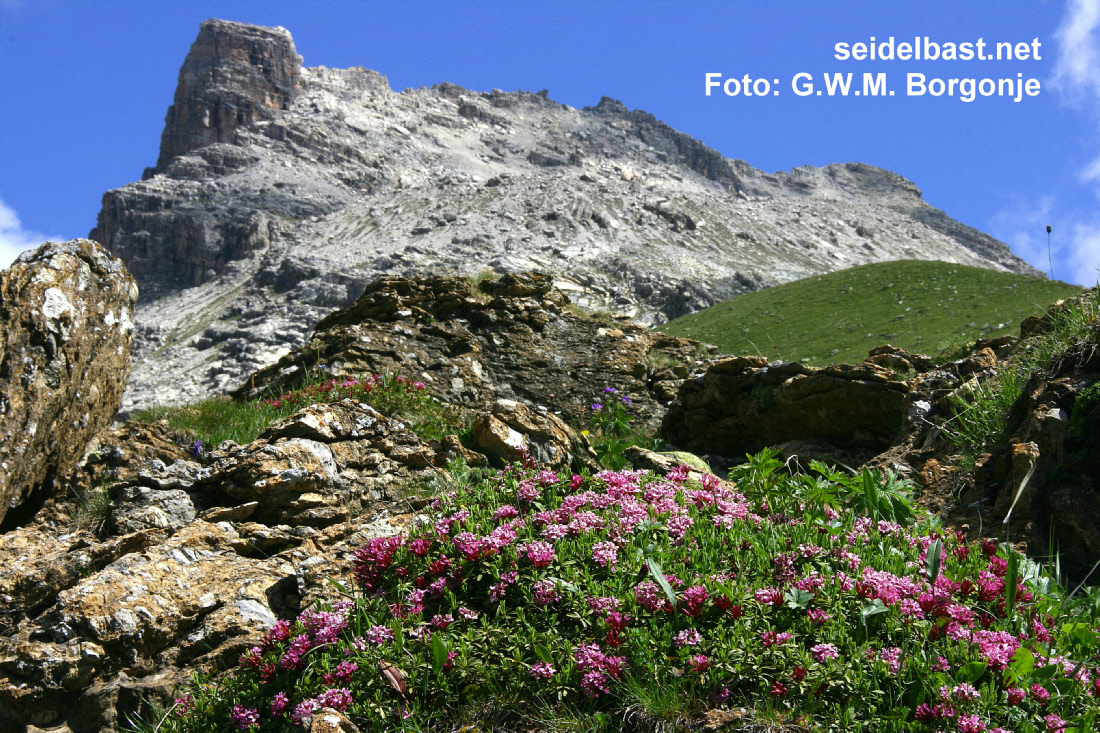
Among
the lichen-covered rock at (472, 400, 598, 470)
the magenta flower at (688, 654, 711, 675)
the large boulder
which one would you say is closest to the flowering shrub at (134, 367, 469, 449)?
the lichen-covered rock at (472, 400, 598, 470)

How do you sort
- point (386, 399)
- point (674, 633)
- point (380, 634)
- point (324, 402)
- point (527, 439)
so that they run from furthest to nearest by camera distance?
1. point (386, 399)
2. point (324, 402)
3. point (527, 439)
4. point (380, 634)
5. point (674, 633)

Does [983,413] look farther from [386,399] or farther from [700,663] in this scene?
[386,399]

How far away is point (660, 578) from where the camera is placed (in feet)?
12.3

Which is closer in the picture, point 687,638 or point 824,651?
point 824,651

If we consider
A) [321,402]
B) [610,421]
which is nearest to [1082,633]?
[610,421]

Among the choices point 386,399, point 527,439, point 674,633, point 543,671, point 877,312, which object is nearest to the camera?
point 543,671

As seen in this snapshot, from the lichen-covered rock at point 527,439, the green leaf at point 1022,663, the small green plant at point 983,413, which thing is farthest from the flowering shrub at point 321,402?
the green leaf at point 1022,663

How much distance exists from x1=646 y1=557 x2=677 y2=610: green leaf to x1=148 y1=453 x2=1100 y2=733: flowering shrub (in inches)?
1.2

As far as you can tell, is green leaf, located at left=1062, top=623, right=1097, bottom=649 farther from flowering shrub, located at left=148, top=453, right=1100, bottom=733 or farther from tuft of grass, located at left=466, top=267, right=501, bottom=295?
tuft of grass, located at left=466, top=267, right=501, bottom=295

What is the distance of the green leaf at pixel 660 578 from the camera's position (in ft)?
12.1

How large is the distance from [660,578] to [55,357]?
6557mm

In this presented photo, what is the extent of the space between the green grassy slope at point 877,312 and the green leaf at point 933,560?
2706 cm

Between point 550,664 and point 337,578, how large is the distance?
223 centimetres

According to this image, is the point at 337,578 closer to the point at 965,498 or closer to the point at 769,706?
the point at 769,706
